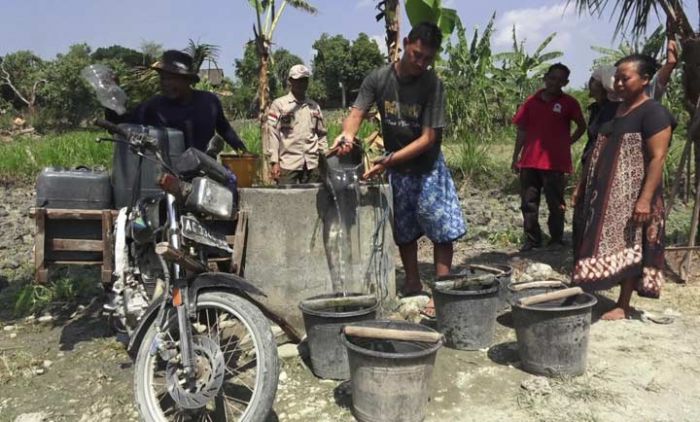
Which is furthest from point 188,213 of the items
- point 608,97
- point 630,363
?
point 608,97

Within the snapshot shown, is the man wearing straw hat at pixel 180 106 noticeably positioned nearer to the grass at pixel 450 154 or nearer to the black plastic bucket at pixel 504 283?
the black plastic bucket at pixel 504 283

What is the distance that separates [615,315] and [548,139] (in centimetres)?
224

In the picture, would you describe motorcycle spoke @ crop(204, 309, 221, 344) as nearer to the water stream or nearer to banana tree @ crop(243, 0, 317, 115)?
the water stream

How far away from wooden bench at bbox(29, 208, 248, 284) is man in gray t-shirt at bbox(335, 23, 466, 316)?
0.89 meters

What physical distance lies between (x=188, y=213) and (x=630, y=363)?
268 centimetres

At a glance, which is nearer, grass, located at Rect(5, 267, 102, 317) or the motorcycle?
the motorcycle

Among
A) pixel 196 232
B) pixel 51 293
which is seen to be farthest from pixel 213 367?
pixel 51 293

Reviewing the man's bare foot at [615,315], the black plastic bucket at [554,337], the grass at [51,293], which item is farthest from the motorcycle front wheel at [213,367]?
the man's bare foot at [615,315]

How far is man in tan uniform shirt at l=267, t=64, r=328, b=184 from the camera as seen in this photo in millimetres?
5766

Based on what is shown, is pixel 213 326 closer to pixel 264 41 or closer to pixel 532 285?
pixel 532 285

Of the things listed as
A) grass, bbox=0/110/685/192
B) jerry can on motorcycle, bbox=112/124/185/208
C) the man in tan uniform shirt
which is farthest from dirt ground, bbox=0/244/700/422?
grass, bbox=0/110/685/192

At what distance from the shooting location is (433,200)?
406cm

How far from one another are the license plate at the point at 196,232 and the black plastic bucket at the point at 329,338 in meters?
0.68

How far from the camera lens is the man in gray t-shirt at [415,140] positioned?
3.73 meters
